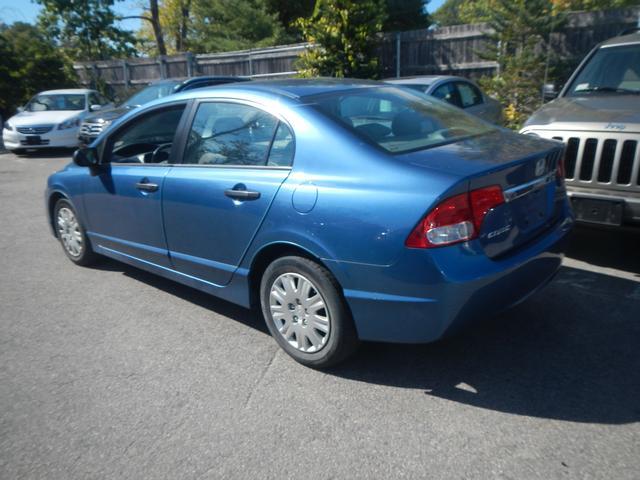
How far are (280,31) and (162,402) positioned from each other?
70.1ft

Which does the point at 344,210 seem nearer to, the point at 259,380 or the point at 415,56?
the point at 259,380

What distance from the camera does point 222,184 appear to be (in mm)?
3613

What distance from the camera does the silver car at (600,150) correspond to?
435cm

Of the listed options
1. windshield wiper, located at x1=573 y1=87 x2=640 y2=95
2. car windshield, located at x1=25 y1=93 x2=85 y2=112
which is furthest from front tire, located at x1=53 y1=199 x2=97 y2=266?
car windshield, located at x1=25 y1=93 x2=85 y2=112

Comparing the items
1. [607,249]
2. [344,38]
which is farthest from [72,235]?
[344,38]

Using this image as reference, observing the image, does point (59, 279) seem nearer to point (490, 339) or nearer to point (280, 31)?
point (490, 339)

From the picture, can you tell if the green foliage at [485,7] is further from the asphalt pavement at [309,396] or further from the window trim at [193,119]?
the asphalt pavement at [309,396]

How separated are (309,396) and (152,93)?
10.7m

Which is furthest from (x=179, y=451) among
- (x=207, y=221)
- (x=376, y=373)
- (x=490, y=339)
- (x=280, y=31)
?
(x=280, y=31)

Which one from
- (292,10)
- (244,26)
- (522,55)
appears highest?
(292,10)

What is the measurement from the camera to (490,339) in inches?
144

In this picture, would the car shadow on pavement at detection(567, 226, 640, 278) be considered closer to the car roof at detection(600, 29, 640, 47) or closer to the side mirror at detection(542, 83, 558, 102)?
the side mirror at detection(542, 83, 558, 102)

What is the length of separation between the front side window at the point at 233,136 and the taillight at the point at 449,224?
1039 millimetres

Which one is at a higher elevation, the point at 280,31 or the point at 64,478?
the point at 280,31
